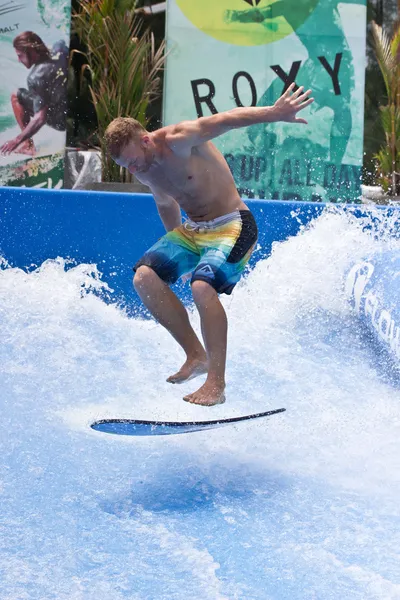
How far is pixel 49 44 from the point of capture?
8148 mm

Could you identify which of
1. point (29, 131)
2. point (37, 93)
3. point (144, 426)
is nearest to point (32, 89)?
point (37, 93)

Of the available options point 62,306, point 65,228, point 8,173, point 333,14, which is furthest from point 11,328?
point 333,14

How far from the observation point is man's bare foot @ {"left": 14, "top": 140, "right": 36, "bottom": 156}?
8094 millimetres

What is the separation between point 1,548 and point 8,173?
5.71m

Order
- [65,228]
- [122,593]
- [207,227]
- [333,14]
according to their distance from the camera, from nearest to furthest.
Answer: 1. [122,593]
2. [207,227]
3. [65,228]
4. [333,14]

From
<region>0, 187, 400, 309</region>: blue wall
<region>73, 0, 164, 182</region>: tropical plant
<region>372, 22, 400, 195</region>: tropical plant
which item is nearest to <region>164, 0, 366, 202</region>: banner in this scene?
<region>372, 22, 400, 195</region>: tropical plant

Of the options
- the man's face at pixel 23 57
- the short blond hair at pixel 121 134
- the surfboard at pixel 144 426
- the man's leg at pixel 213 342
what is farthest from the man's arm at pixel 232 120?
the man's face at pixel 23 57

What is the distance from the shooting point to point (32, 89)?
8133 millimetres

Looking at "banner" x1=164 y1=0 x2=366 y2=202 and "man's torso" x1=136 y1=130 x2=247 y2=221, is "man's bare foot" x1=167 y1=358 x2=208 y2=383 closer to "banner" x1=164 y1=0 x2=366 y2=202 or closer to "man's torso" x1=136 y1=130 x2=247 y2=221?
"man's torso" x1=136 y1=130 x2=247 y2=221

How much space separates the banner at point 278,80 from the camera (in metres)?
8.43

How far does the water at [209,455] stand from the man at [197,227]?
447mm

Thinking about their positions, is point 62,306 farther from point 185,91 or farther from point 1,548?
point 185,91

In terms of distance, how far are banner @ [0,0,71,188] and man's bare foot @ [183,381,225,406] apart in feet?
16.7

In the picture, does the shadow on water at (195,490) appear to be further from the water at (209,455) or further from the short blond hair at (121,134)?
the short blond hair at (121,134)
